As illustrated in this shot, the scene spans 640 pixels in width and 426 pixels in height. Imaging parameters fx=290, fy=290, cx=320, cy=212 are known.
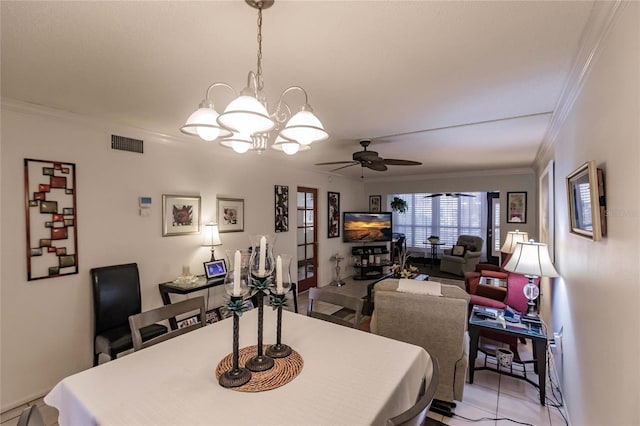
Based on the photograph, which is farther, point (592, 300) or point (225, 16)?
point (592, 300)

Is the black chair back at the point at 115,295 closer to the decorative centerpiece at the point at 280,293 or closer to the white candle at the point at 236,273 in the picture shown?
the decorative centerpiece at the point at 280,293

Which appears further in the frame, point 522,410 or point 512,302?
point 512,302

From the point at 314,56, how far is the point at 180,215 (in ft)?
8.38

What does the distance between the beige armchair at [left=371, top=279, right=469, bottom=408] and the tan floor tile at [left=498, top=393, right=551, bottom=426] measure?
0.37 m

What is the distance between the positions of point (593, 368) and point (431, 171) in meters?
5.13

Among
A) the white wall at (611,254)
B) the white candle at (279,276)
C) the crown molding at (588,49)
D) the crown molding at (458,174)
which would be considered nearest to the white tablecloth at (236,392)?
the white candle at (279,276)

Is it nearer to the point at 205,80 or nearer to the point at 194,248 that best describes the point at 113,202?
the point at 194,248

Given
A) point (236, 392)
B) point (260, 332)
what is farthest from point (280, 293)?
point (236, 392)

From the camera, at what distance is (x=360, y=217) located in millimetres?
6602

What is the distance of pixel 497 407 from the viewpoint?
2250mm

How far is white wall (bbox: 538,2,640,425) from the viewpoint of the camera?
3.31ft

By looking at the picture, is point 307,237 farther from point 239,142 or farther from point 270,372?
point 270,372

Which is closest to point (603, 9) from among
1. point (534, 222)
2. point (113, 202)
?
point (113, 202)

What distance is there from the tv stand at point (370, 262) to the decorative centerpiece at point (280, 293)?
5083 mm
